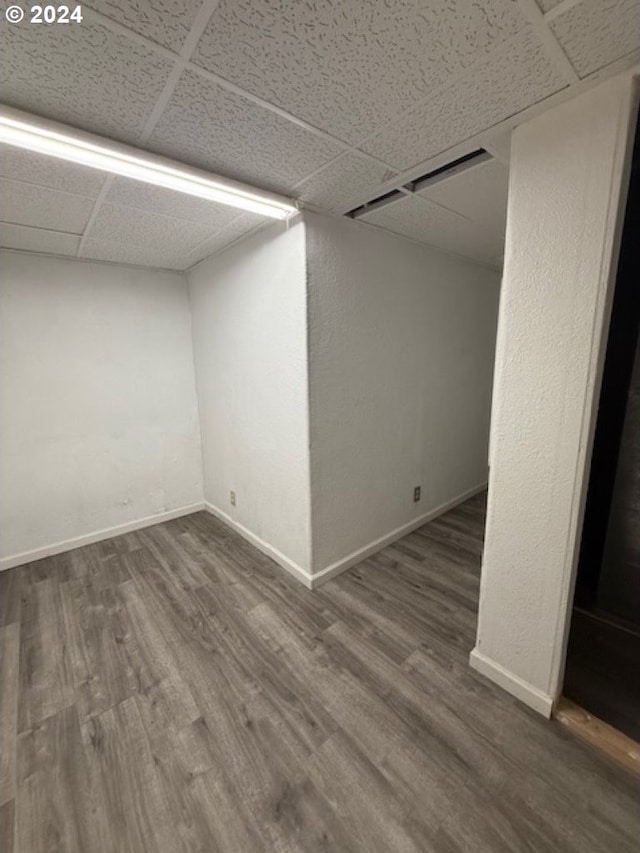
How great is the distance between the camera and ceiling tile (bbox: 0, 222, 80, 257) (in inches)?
82.9

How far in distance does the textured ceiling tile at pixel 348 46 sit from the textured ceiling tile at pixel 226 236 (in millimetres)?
1001

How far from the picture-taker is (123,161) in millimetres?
1428

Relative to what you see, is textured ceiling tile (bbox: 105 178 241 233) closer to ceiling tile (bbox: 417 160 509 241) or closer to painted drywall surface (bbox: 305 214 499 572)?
painted drywall surface (bbox: 305 214 499 572)

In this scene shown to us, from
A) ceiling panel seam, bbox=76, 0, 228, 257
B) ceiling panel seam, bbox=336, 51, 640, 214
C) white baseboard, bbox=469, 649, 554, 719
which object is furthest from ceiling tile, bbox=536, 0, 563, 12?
white baseboard, bbox=469, 649, 554, 719

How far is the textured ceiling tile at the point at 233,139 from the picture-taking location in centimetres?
115

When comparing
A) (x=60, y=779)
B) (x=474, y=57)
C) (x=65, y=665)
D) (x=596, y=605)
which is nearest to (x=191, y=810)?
(x=60, y=779)

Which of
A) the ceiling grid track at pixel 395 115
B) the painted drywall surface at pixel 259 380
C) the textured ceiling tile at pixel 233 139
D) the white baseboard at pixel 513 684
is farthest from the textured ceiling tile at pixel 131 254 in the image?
the white baseboard at pixel 513 684

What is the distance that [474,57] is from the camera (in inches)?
39.2

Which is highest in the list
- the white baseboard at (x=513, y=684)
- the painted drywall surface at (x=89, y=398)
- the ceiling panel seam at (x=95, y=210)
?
the ceiling panel seam at (x=95, y=210)

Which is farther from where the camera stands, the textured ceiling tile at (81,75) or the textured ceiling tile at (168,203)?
the textured ceiling tile at (168,203)

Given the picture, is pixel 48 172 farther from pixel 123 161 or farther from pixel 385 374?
pixel 385 374

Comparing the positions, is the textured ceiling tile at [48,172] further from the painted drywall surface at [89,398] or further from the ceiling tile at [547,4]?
the ceiling tile at [547,4]

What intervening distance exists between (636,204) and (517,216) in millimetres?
1022

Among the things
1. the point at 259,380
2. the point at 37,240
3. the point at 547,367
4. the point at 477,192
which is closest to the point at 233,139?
the point at 477,192
